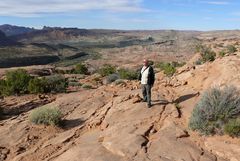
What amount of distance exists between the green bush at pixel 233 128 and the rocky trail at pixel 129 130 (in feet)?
0.78

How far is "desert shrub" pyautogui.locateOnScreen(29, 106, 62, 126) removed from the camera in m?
14.3

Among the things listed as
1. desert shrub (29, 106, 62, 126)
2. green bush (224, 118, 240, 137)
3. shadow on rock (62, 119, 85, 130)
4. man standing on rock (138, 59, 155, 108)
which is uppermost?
man standing on rock (138, 59, 155, 108)

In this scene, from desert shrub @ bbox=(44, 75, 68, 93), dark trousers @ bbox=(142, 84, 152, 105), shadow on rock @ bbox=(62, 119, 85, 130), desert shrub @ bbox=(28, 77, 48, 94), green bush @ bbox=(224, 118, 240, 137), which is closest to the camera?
green bush @ bbox=(224, 118, 240, 137)

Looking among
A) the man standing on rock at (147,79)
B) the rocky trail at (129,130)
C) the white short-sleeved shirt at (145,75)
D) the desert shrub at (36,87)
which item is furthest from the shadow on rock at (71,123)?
the desert shrub at (36,87)

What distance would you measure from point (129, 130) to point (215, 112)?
2.44 m

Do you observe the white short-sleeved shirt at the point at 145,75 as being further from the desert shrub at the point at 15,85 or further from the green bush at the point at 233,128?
the desert shrub at the point at 15,85

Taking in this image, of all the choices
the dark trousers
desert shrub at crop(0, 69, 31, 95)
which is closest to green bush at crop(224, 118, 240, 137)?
the dark trousers

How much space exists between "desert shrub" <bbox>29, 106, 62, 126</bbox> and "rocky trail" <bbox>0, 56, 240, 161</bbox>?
214mm

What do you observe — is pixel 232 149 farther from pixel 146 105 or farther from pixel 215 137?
pixel 146 105

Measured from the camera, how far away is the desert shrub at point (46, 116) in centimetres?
1430

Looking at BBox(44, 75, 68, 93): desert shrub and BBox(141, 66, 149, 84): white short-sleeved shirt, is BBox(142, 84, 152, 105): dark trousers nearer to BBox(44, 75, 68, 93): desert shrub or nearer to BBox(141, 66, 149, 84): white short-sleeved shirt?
BBox(141, 66, 149, 84): white short-sleeved shirt

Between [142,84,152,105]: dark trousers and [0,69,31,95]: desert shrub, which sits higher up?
[142,84,152,105]: dark trousers

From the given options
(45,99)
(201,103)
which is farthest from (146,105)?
(45,99)

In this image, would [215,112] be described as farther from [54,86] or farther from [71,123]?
[54,86]
